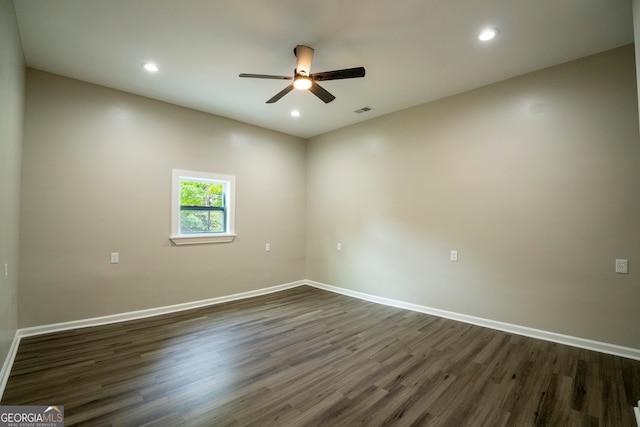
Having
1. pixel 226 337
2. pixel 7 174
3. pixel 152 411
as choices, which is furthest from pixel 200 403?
pixel 7 174

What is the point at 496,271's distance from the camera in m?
3.55

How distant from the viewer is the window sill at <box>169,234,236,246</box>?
4238 millimetres

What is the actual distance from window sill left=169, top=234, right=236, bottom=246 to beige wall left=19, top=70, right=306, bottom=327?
96 millimetres

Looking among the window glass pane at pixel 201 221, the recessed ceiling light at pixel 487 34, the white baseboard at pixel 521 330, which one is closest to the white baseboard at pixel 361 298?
the white baseboard at pixel 521 330

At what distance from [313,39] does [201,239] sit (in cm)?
326

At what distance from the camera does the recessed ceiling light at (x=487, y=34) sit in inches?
102

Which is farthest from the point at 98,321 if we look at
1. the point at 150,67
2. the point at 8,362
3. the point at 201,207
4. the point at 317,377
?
the point at 150,67

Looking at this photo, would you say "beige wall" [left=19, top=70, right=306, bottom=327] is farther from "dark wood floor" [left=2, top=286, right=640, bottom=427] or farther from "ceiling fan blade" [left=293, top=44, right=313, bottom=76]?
"ceiling fan blade" [left=293, top=44, right=313, bottom=76]

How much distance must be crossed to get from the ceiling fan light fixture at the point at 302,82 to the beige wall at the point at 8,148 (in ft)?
6.85

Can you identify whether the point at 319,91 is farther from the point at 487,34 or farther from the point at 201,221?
the point at 201,221

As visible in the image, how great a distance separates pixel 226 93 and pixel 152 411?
3580 millimetres

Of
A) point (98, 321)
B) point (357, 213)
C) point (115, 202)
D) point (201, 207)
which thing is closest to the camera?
point (98, 321)

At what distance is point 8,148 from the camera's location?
2.31 m

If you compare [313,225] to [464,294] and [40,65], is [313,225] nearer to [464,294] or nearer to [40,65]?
[464,294]
